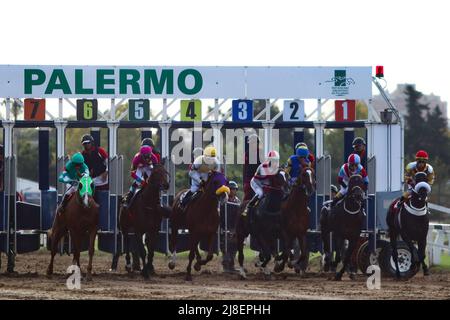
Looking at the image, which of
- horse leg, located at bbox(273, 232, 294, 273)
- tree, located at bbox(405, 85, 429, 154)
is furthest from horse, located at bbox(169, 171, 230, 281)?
tree, located at bbox(405, 85, 429, 154)

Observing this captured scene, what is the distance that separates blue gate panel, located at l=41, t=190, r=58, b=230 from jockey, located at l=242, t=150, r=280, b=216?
298cm

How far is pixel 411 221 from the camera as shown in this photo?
62.7 ft

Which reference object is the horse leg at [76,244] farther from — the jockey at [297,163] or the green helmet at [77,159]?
the jockey at [297,163]

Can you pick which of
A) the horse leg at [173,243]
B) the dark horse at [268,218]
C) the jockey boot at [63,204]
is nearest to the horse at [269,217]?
the dark horse at [268,218]

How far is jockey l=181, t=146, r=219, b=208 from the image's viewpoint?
18.6m

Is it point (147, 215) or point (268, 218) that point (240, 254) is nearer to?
point (268, 218)

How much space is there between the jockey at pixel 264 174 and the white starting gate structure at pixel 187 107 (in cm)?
129

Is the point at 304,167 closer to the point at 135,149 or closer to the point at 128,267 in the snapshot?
the point at 128,267

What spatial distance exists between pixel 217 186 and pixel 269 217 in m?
1.21

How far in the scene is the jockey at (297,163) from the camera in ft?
62.1

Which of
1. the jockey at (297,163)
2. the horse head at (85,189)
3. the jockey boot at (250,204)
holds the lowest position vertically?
the jockey boot at (250,204)

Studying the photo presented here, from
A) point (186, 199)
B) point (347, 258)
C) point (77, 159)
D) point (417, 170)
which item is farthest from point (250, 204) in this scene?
point (77, 159)

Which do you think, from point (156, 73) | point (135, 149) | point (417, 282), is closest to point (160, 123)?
point (156, 73)

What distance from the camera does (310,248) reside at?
810 inches
